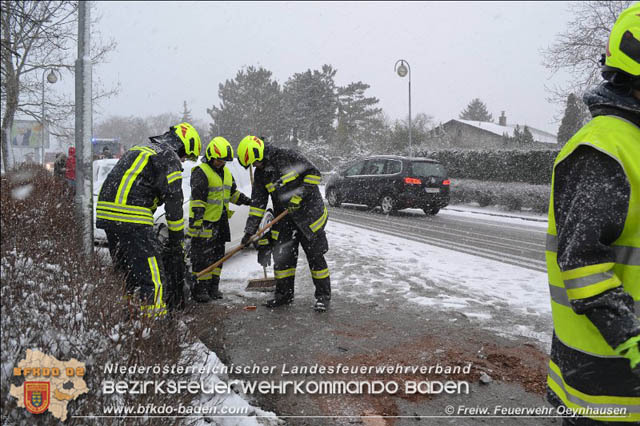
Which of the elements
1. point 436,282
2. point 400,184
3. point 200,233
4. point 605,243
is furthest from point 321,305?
point 400,184

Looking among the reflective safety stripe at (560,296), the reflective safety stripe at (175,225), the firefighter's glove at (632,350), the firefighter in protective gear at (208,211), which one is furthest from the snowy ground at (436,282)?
the firefighter's glove at (632,350)

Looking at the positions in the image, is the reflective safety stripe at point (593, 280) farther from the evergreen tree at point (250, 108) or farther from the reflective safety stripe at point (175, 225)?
the evergreen tree at point (250, 108)

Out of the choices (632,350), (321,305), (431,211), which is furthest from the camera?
(431,211)

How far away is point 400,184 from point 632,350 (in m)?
13.2

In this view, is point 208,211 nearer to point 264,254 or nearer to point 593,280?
point 264,254

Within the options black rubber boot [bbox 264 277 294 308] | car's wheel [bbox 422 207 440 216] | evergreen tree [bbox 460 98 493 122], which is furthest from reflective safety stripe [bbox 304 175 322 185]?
evergreen tree [bbox 460 98 493 122]

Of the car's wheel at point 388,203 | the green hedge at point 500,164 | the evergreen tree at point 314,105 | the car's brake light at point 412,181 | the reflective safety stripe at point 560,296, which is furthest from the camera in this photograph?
the evergreen tree at point 314,105

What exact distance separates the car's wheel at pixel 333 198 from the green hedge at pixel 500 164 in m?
8.94

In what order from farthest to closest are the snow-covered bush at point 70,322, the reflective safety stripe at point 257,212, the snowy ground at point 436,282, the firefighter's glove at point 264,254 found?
1. the firefighter's glove at point 264,254
2. the reflective safety stripe at point 257,212
3. the snowy ground at point 436,282
4. the snow-covered bush at point 70,322

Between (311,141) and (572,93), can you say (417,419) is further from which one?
(311,141)

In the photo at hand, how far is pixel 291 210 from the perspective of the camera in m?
5.26

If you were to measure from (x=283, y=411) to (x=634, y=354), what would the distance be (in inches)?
90.9

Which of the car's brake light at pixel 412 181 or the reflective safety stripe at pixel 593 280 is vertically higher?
the car's brake light at pixel 412 181

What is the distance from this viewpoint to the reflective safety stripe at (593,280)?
4.82 ft
